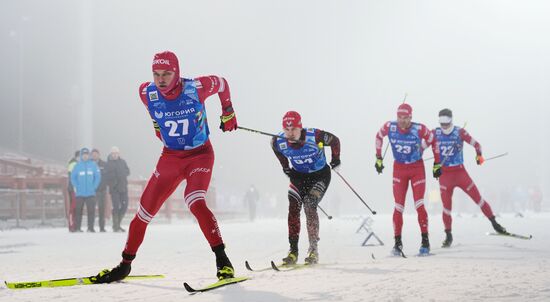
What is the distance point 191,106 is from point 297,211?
104 inches

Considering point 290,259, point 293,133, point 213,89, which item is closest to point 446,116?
point 293,133

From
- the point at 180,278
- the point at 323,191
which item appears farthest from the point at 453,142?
the point at 180,278

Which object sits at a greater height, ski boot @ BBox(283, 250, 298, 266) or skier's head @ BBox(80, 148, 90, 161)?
skier's head @ BBox(80, 148, 90, 161)

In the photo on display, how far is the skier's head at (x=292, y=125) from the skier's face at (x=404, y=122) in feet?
6.89

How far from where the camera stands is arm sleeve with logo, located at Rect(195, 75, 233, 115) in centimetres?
517

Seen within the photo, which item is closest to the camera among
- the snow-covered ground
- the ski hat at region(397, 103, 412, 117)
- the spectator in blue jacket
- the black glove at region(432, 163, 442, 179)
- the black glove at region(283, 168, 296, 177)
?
the snow-covered ground

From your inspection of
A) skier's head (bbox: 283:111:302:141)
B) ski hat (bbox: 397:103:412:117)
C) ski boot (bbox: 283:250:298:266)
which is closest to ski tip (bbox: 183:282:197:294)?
ski boot (bbox: 283:250:298:266)

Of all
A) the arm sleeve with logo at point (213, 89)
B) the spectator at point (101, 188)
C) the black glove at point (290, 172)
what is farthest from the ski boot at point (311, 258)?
the spectator at point (101, 188)

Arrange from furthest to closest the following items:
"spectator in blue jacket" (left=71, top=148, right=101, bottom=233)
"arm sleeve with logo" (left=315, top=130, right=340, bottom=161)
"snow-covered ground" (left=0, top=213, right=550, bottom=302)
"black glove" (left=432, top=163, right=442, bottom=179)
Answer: "spectator in blue jacket" (left=71, top=148, right=101, bottom=233) → "black glove" (left=432, top=163, right=442, bottom=179) → "arm sleeve with logo" (left=315, top=130, right=340, bottom=161) → "snow-covered ground" (left=0, top=213, right=550, bottom=302)

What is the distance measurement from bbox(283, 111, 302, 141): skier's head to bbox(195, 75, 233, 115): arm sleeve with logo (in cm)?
162

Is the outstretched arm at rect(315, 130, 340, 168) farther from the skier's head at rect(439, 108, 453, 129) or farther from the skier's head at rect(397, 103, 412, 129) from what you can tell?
the skier's head at rect(439, 108, 453, 129)

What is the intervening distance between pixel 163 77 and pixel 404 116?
4.47m

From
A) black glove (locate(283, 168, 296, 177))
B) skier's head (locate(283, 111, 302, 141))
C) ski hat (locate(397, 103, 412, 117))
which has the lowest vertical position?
black glove (locate(283, 168, 296, 177))

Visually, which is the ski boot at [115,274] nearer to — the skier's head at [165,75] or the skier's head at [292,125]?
the skier's head at [165,75]
